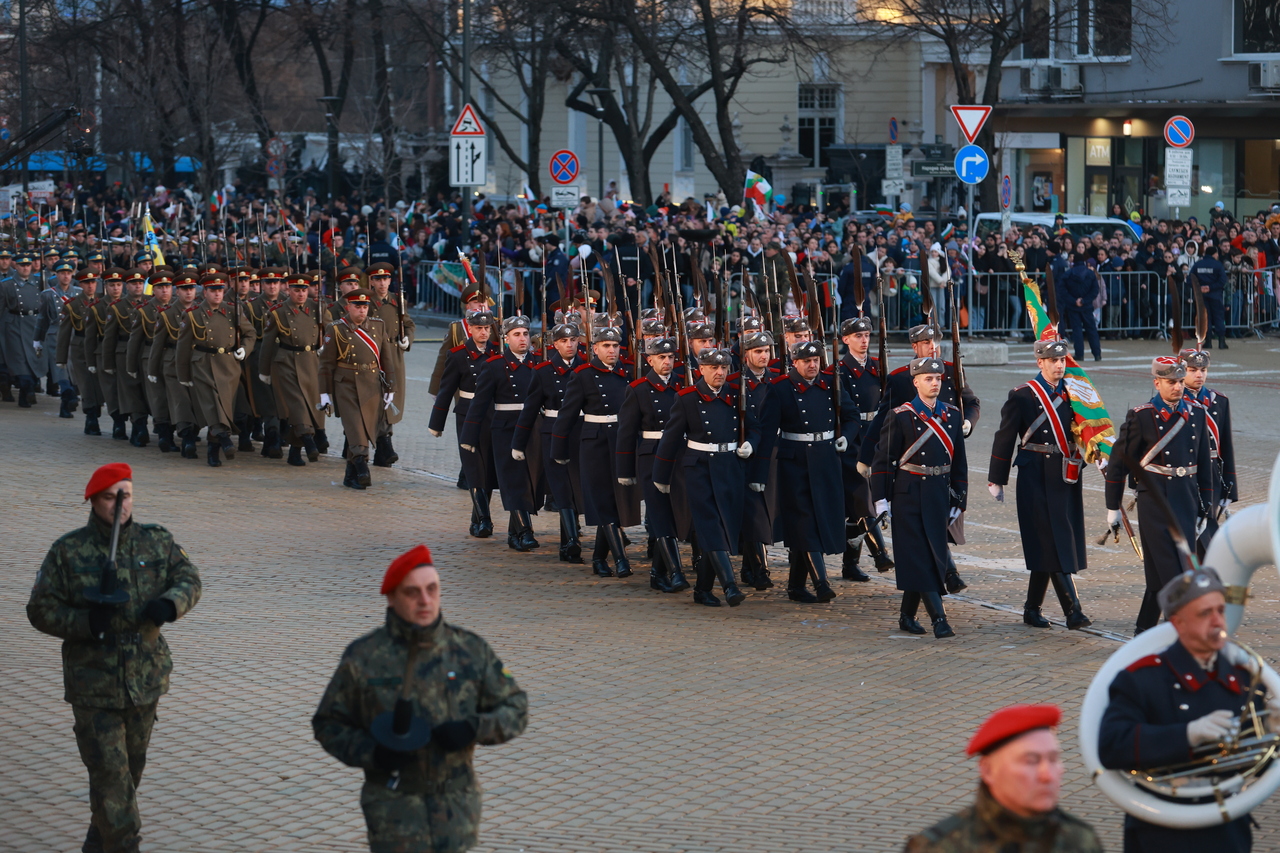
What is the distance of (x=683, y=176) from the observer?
192ft

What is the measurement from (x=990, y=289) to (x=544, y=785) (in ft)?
68.8

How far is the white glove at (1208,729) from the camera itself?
16.5ft

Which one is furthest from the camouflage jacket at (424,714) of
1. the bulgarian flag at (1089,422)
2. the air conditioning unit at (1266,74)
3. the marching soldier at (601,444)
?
the air conditioning unit at (1266,74)

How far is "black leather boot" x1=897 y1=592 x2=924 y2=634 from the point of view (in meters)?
10.6

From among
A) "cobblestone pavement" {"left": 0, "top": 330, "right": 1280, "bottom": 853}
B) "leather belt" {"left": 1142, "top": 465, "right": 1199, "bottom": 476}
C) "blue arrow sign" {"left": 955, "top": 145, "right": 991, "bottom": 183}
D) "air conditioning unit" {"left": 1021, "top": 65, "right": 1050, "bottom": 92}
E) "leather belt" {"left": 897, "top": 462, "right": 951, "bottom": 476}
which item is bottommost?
"cobblestone pavement" {"left": 0, "top": 330, "right": 1280, "bottom": 853}

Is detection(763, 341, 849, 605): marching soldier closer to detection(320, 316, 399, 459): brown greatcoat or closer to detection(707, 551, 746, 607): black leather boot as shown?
detection(707, 551, 746, 607): black leather boot

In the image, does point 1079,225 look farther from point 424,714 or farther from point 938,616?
point 424,714

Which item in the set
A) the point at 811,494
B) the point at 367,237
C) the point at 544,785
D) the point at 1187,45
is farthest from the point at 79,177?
the point at 544,785

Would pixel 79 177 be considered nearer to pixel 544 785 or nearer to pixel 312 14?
pixel 312 14

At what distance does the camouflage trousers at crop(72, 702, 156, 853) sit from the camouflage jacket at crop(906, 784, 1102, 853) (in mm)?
3425

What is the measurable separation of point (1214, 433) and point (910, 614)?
198cm

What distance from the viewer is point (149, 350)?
62.5 feet

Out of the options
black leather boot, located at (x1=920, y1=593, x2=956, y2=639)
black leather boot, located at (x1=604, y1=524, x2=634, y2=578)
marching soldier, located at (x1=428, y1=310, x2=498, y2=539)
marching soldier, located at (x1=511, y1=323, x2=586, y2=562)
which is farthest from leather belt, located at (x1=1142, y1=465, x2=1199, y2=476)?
marching soldier, located at (x1=428, y1=310, x2=498, y2=539)

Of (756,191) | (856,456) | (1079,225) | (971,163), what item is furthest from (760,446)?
(1079,225)
